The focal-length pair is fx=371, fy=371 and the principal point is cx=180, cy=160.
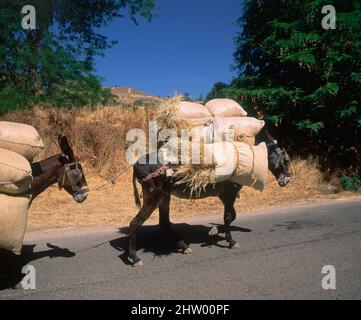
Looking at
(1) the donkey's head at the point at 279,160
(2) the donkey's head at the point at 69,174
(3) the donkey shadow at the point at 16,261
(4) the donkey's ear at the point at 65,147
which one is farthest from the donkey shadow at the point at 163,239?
(4) the donkey's ear at the point at 65,147

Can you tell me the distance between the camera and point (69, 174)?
5688 mm

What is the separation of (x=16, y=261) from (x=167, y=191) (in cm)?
247

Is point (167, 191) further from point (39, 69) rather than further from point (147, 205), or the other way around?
point (39, 69)

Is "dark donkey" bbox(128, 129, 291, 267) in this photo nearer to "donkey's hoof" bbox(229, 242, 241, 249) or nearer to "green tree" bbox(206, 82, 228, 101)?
"donkey's hoof" bbox(229, 242, 241, 249)

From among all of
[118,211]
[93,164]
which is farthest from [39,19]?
[118,211]

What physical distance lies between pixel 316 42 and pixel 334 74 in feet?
4.68

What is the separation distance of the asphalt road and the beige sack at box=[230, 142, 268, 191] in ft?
3.88

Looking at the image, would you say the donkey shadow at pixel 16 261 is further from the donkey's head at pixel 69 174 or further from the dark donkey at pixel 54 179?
the donkey's head at pixel 69 174

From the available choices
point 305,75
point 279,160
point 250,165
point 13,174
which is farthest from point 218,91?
point 13,174

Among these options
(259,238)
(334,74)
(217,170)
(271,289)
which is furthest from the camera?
(334,74)
